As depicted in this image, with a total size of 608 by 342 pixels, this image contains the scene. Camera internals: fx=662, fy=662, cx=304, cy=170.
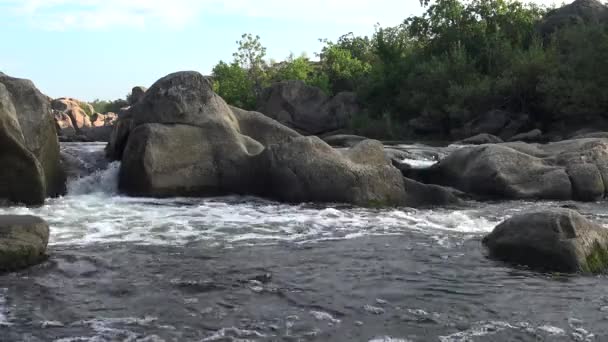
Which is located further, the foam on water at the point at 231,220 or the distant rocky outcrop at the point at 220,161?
the distant rocky outcrop at the point at 220,161

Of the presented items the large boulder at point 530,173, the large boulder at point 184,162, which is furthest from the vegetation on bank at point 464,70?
the large boulder at point 184,162

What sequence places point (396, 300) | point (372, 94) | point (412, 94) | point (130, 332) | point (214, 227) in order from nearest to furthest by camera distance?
1. point (130, 332)
2. point (396, 300)
3. point (214, 227)
4. point (412, 94)
5. point (372, 94)

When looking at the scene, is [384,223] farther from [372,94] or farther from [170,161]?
[372,94]

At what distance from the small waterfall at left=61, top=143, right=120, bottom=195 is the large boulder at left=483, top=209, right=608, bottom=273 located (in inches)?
368

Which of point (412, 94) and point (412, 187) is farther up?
point (412, 94)

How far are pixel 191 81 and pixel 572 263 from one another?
34.2ft

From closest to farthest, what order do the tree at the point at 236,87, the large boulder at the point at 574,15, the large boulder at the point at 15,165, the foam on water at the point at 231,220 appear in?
the foam on water at the point at 231,220
the large boulder at the point at 15,165
the large boulder at the point at 574,15
the tree at the point at 236,87

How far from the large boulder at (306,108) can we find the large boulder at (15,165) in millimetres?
31665

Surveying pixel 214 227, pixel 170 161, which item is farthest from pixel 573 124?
pixel 214 227

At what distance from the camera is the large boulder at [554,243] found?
312 inches

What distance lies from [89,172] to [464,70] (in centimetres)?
2863

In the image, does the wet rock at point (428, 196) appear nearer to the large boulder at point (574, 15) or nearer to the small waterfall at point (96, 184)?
the small waterfall at point (96, 184)

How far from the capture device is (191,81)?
15.8 m

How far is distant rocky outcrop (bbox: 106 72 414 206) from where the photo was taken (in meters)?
13.9
